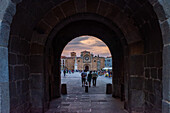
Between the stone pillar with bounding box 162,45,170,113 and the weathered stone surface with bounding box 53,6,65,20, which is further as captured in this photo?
the weathered stone surface with bounding box 53,6,65,20

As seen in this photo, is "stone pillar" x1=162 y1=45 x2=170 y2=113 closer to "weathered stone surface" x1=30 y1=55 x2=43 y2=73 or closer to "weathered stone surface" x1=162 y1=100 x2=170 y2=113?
"weathered stone surface" x1=162 y1=100 x2=170 y2=113

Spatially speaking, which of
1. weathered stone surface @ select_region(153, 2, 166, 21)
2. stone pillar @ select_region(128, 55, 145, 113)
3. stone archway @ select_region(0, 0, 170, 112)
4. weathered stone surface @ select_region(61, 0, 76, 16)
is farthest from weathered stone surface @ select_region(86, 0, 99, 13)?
weathered stone surface @ select_region(153, 2, 166, 21)

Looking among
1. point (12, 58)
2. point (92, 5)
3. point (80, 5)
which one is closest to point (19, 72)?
point (12, 58)

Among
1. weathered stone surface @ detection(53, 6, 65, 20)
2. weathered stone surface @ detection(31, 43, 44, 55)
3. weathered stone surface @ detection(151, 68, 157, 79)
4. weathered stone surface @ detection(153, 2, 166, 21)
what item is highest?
weathered stone surface @ detection(53, 6, 65, 20)

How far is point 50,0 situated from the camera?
117 inches

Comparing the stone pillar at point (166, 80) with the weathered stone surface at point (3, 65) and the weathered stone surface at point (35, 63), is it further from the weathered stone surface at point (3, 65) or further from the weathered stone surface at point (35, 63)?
the weathered stone surface at point (35, 63)

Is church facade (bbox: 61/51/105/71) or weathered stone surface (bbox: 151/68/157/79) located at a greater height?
weathered stone surface (bbox: 151/68/157/79)

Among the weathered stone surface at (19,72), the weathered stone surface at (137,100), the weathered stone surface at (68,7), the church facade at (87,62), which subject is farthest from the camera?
the church facade at (87,62)

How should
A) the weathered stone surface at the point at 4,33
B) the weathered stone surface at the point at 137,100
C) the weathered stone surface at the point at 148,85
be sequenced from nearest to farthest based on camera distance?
the weathered stone surface at the point at 4,33, the weathered stone surface at the point at 148,85, the weathered stone surface at the point at 137,100

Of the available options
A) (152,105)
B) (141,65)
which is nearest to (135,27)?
(141,65)

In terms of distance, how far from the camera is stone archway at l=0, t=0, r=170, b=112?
158 cm

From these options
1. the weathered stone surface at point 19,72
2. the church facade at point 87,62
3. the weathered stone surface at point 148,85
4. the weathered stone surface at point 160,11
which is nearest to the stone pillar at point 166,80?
the weathered stone surface at point 160,11

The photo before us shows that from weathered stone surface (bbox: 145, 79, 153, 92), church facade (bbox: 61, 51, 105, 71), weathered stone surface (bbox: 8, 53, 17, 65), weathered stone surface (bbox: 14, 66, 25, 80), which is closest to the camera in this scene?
weathered stone surface (bbox: 8, 53, 17, 65)

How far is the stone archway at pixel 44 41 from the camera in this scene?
1583 millimetres
